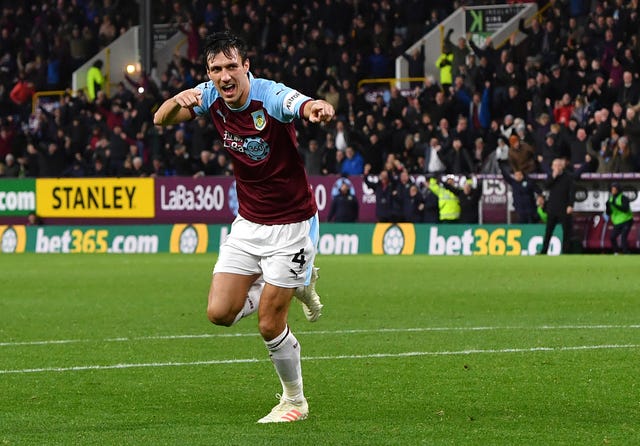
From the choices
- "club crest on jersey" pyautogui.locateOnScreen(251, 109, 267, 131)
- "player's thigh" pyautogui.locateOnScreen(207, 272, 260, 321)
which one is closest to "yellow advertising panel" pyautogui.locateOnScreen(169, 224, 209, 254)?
"player's thigh" pyautogui.locateOnScreen(207, 272, 260, 321)

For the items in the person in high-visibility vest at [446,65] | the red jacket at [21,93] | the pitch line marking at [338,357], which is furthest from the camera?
the red jacket at [21,93]

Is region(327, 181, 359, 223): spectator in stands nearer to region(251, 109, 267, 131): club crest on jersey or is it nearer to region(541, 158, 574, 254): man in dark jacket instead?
region(541, 158, 574, 254): man in dark jacket

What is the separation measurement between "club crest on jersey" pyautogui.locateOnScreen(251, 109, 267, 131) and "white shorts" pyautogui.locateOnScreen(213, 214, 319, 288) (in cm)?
62

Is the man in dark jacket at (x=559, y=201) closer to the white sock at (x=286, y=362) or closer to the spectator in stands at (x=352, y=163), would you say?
the spectator in stands at (x=352, y=163)

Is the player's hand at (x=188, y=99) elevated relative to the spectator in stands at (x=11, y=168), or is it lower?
elevated

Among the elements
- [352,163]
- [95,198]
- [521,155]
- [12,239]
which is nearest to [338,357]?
[521,155]

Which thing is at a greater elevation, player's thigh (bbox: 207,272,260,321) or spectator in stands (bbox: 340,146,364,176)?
spectator in stands (bbox: 340,146,364,176)

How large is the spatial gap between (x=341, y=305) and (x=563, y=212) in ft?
34.4

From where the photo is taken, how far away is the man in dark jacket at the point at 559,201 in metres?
25.6

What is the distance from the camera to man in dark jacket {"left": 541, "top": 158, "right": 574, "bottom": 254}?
25.6m

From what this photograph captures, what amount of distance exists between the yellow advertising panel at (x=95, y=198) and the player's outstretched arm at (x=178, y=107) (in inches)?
952

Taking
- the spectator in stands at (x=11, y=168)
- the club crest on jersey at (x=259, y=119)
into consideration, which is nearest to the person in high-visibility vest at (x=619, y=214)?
the spectator in stands at (x=11, y=168)

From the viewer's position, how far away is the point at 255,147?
805 centimetres

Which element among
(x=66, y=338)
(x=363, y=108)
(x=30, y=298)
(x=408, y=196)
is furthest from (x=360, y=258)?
(x=66, y=338)
